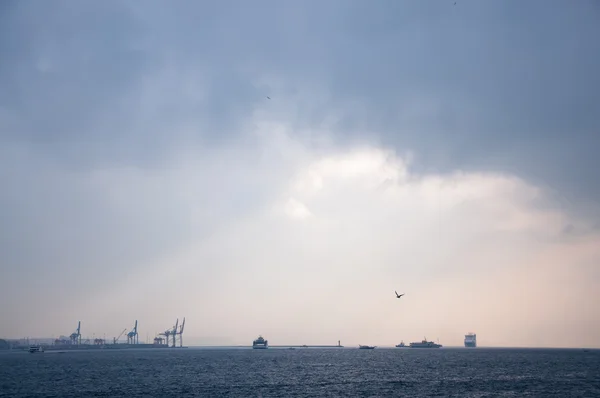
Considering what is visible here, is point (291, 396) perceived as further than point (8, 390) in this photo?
No

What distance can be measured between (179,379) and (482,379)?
7656 cm

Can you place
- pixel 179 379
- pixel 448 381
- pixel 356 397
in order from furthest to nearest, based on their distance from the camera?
pixel 179 379 < pixel 448 381 < pixel 356 397

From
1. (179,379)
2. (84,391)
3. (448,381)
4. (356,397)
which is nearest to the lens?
(356,397)

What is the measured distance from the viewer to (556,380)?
5221 inches

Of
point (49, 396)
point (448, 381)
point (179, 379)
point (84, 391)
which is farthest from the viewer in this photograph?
point (179, 379)

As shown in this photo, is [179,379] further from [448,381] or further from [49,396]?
[448,381]

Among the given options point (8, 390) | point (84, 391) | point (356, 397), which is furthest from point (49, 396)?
point (356, 397)

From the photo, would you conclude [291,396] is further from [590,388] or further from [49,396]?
[590,388]

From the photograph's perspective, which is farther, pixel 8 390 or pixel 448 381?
pixel 448 381

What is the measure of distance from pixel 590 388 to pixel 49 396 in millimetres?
110626

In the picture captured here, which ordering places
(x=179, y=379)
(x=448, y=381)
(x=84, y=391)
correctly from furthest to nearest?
(x=179, y=379)
(x=448, y=381)
(x=84, y=391)

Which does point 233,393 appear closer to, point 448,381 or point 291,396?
point 291,396

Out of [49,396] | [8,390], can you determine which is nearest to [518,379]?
[49,396]

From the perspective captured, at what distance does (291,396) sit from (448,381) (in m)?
46.9
